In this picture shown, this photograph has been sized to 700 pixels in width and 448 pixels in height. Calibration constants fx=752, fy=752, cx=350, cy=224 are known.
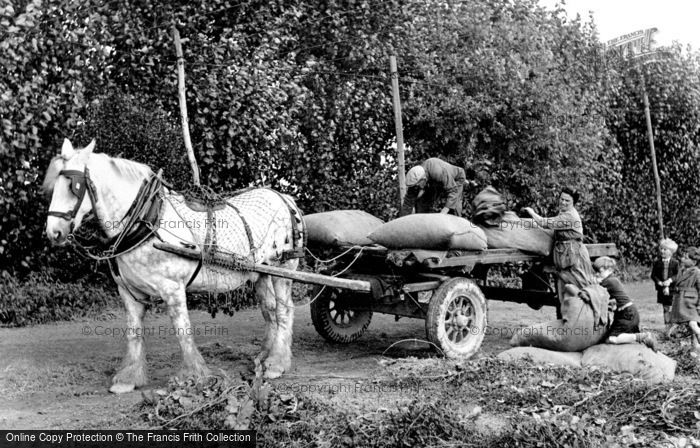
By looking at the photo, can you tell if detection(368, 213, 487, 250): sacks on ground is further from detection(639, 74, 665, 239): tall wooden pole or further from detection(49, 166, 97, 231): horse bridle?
detection(639, 74, 665, 239): tall wooden pole

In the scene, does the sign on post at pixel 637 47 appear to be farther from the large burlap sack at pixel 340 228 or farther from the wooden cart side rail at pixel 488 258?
the large burlap sack at pixel 340 228

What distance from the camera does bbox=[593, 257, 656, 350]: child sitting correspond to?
659 cm

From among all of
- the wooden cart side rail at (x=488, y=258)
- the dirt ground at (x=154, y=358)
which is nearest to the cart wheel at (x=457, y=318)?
the wooden cart side rail at (x=488, y=258)

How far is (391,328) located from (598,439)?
548 cm

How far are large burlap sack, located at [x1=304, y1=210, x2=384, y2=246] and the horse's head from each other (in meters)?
2.60

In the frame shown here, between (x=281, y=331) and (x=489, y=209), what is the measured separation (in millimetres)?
2541

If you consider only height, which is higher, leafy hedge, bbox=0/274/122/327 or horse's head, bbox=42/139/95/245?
horse's head, bbox=42/139/95/245

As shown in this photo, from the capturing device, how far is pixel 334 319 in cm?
855

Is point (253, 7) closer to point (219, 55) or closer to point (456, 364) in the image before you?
point (219, 55)

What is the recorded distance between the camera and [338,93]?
38.4 feet

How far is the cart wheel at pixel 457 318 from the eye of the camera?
712 centimetres

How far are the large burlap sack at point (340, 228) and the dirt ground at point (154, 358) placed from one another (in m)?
1.18

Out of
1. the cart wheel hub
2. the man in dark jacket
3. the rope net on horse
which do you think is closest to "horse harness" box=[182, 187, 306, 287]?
the rope net on horse

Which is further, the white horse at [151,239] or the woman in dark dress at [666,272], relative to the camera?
the woman in dark dress at [666,272]
